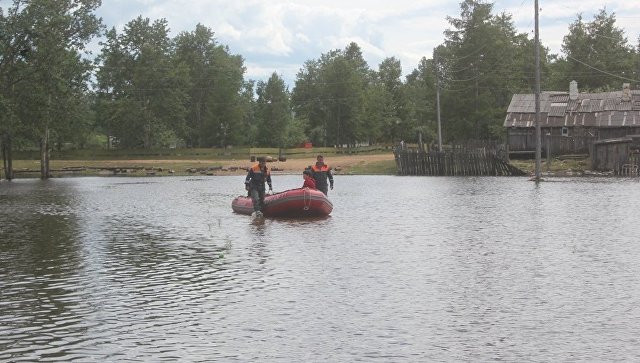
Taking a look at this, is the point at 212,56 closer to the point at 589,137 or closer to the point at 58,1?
the point at 58,1

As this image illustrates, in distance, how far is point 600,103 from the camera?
2832 inches

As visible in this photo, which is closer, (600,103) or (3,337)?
(3,337)

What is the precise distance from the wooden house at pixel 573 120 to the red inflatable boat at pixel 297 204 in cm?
4455

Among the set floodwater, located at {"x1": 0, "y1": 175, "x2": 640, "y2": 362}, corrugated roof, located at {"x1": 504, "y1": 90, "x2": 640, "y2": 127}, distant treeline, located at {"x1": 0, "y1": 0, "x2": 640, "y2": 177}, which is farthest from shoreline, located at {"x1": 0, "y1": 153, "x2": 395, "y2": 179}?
floodwater, located at {"x1": 0, "y1": 175, "x2": 640, "y2": 362}

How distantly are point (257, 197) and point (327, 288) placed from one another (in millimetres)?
14874

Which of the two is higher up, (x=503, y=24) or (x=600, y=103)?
(x=503, y=24)

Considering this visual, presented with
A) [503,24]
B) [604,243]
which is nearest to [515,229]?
[604,243]

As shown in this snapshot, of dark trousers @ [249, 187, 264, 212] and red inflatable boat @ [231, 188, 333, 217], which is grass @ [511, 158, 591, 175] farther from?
dark trousers @ [249, 187, 264, 212]

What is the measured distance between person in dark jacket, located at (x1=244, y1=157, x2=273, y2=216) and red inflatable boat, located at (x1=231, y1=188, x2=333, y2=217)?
500 mm

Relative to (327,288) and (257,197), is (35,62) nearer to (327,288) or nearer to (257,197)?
(257,197)

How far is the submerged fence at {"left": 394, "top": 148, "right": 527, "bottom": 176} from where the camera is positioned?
6094 cm

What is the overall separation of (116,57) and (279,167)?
40.0 metres

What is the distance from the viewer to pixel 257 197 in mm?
28609

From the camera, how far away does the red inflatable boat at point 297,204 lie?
28192 millimetres
